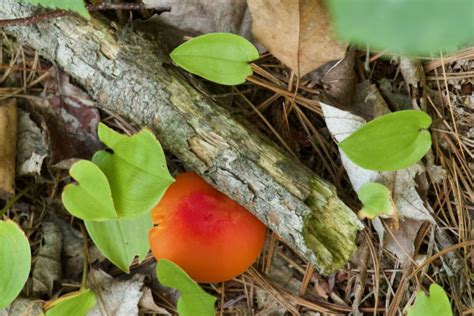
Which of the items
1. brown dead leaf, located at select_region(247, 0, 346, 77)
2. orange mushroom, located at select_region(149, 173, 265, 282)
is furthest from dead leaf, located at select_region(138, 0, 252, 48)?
orange mushroom, located at select_region(149, 173, 265, 282)

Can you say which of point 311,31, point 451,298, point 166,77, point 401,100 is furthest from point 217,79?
point 451,298

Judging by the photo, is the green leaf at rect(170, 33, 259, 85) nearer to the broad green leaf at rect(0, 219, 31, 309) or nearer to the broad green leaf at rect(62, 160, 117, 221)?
the broad green leaf at rect(62, 160, 117, 221)

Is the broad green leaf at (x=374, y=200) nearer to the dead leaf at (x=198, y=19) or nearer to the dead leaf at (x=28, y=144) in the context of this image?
the dead leaf at (x=198, y=19)

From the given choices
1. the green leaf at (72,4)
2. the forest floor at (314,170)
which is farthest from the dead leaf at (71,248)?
the green leaf at (72,4)

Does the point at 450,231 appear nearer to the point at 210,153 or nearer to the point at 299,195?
the point at 299,195

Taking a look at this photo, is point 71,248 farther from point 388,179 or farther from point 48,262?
point 388,179

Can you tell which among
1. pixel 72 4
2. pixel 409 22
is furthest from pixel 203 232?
pixel 409 22
